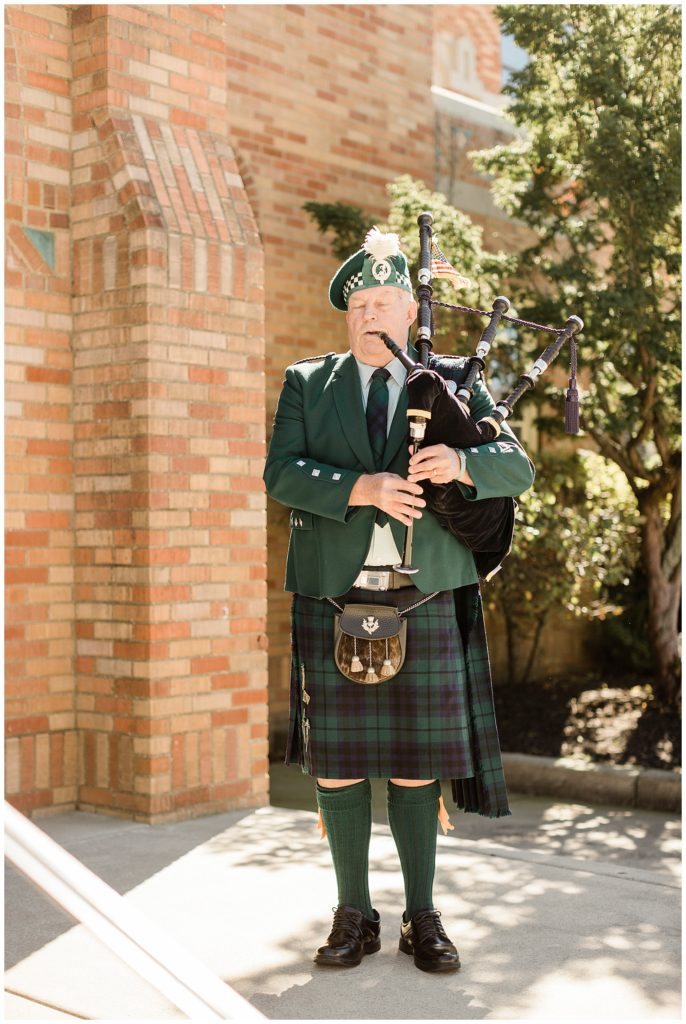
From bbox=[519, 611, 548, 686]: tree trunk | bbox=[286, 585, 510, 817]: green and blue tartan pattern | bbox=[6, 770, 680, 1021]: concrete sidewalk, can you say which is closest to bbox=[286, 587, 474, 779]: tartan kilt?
bbox=[286, 585, 510, 817]: green and blue tartan pattern

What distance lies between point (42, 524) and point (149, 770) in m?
1.17

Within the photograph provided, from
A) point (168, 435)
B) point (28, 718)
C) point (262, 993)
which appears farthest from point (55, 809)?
point (262, 993)

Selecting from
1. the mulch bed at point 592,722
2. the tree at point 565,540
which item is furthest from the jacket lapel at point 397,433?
the mulch bed at point 592,722

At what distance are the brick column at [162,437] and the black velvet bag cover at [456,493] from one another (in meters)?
2.09

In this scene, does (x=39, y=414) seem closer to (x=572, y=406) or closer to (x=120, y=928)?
(x=572, y=406)

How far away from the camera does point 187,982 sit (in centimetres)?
195

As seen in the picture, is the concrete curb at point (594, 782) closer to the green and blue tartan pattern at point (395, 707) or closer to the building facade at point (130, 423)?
the building facade at point (130, 423)

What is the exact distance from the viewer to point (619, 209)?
A: 7727 mm

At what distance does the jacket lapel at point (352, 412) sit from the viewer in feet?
11.2

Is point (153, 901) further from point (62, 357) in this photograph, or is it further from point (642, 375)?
point (642, 375)

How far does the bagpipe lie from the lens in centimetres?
318

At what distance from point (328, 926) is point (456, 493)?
1.46 metres

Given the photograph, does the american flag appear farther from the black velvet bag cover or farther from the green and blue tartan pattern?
the green and blue tartan pattern

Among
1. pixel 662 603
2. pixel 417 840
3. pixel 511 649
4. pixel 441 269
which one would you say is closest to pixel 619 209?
pixel 662 603
